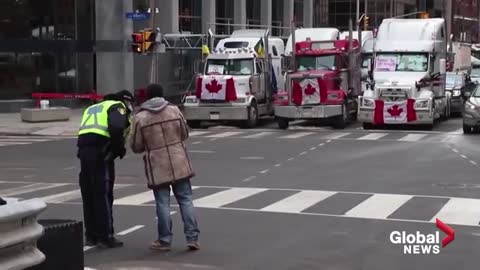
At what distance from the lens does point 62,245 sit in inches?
198

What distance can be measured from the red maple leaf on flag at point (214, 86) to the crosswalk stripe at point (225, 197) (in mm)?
16829

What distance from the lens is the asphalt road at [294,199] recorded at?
326 inches

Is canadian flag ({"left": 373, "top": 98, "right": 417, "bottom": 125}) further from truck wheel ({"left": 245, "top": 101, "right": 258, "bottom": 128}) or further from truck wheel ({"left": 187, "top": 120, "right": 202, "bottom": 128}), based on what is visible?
truck wheel ({"left": 187, "top": 120, "right": 202, "bottom": 128})

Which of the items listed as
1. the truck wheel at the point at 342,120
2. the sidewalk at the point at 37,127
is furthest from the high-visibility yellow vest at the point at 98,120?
the truck wheel at the point at 342,120

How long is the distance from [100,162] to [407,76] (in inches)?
847

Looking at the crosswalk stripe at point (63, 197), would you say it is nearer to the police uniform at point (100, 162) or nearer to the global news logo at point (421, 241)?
the police uniform at point (100, 162)

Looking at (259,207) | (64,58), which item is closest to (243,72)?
(64,58)

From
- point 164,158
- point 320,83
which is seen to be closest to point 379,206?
point 164,158

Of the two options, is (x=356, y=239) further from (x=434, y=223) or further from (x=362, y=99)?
(x=362, y=99)

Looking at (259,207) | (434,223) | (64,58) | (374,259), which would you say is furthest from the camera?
(64,58)

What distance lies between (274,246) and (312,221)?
5.48 ft

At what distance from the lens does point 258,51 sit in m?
32.3

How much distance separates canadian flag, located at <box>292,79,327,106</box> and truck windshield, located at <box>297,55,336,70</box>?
1354mm

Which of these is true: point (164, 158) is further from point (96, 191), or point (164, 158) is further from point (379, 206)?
point (379, 206)
